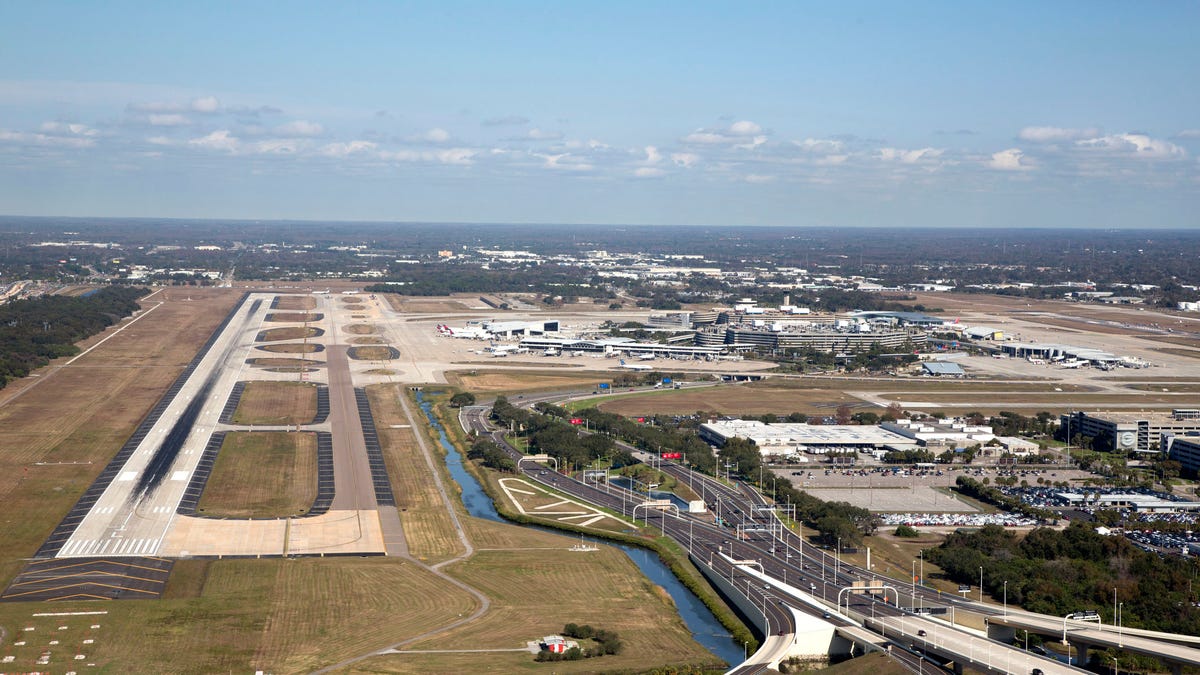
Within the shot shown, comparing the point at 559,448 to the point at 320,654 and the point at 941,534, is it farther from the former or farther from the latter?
the point at 320,654

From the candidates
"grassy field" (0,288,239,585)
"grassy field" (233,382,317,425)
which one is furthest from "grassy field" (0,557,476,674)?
"grassy field" (233,382,317,425)

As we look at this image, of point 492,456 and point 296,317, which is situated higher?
point 296,317

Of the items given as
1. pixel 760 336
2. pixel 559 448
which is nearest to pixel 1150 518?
pixel 559 448

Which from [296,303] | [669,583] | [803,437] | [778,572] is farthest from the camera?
[296,303]

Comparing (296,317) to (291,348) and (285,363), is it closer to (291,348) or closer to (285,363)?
(291,348)

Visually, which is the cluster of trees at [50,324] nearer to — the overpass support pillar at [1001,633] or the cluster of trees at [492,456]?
the cluster of trees at [492,456]

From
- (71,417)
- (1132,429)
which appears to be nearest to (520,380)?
(71,417)

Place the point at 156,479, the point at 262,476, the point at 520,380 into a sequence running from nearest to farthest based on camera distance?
the point at 156,479 → the point at 262,476 → the point at 520,380

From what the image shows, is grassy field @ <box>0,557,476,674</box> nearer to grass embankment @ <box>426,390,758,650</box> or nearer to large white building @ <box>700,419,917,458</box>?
grass embankment @ <box>426,390,758,650</box>
